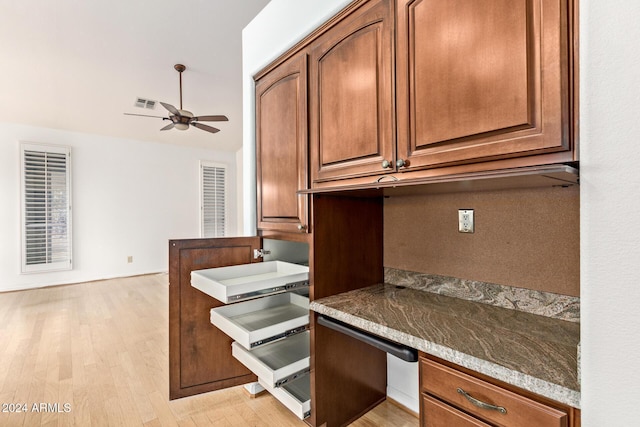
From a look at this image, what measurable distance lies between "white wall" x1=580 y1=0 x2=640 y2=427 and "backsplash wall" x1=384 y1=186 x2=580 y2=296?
1.90ft

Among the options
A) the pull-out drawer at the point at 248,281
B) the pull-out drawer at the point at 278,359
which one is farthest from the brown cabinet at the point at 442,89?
the pull-out drawer at the point at 278,359

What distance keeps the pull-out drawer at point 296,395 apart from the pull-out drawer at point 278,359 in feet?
0.26

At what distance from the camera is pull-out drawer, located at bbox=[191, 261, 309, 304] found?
1485 mm

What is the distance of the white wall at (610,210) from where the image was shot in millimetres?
633

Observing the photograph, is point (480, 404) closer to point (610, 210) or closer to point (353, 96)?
point (610, 210)

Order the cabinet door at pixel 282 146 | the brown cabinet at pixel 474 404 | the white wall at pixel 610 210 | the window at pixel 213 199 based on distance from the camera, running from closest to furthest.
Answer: the white wall at pixel 610 210 < the brown cabinet at pixel 474 404 < the cabinet door at pixel 282 146 < the window at pixel 213 199

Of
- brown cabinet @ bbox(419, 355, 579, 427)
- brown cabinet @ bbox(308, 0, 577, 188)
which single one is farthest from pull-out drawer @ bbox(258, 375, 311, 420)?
brown cabinet @ bbox(308, 0, 577, 188)

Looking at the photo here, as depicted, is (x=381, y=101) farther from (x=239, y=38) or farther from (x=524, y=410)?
(x=239, y=38)

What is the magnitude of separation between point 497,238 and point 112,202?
611 cm

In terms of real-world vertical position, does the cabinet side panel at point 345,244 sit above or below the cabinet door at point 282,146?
below

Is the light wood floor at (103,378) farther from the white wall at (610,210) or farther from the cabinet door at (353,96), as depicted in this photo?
the cabinet door at (353,96)

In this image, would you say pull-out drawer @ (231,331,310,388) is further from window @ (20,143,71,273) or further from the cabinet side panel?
window @ (20,143,71,273)

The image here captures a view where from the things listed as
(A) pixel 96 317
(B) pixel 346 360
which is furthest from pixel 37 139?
(B) pixel 346 360

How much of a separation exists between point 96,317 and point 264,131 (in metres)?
3.19
